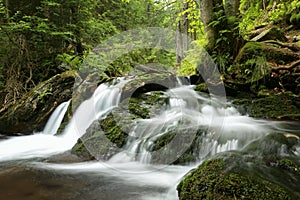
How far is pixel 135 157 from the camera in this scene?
4359 millimetres

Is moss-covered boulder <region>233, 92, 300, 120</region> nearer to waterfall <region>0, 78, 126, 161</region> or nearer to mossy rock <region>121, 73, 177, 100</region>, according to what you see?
mossy rock <region>121, 73, 177, 100</region>

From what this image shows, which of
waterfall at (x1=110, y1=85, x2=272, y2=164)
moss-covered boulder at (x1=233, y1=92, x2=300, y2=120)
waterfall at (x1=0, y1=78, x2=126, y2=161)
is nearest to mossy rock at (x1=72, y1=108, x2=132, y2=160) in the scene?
waterfall at (x1=110, y1=85, x2=272, y2=164)

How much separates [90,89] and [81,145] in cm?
263

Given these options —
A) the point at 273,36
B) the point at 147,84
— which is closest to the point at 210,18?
the point at 273,36

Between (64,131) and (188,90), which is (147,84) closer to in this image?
(188,90)

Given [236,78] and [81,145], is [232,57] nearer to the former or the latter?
[236,78]

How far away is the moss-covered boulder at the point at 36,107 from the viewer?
23.3 feet

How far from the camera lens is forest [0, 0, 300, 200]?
285 centimetres

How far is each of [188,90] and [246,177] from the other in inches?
190

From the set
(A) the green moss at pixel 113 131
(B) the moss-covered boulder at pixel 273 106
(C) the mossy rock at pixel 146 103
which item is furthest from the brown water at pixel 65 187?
(B) the moss-covered boulder at pixel 273 106

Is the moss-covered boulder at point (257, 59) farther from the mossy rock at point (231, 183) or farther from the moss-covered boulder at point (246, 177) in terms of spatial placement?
the mossy rock at point (231, 183)

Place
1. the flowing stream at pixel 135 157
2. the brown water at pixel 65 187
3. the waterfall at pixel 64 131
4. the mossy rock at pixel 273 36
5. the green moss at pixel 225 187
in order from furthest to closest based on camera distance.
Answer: the mossy rock at pixel 273 36, the waterfall at pixel 64 131, the flowing stream at pixel 135 157, the brown water at pixel 65 187, the green moss at pixel 225 187

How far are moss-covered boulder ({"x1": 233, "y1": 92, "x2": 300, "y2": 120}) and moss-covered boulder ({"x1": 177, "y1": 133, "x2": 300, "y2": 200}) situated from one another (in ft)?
6.66

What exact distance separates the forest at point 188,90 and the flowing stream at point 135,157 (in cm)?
6
